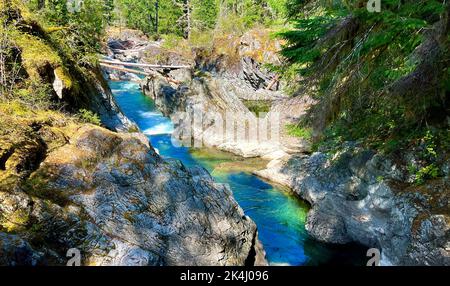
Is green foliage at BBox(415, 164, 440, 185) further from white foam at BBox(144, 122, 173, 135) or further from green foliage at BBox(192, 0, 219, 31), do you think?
green foliage at BBox(192, 0, 219, 31)

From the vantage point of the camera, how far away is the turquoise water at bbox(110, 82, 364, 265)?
9.70m

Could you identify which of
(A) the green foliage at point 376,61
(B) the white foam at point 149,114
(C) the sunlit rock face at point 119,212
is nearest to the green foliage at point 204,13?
(B) the white foam at point 149,114

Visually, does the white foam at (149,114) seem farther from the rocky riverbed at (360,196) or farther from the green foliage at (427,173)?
the green foliage at (427,173)

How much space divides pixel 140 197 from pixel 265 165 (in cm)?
973

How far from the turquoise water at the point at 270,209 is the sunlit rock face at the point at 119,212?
2.12 meters

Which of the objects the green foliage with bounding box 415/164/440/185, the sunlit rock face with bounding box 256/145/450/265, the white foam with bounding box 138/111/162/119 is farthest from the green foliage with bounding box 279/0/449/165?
the white foam with bounding box 138/111/162/119

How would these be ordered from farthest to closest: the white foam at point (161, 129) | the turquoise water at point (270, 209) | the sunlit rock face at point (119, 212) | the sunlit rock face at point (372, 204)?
the white foam at point (161, 129), the turquoise water at point (270, 209), the sunlit rock face at point (372, 204), the sunlit rock face at point (119, 212)

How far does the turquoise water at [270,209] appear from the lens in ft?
31.8

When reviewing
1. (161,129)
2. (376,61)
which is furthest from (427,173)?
(161,129)

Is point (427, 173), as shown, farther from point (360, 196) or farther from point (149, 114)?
point (149, 114)

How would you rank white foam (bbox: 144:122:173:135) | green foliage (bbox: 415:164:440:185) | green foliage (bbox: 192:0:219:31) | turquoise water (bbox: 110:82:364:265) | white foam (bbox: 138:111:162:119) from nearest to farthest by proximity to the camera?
1. green foliage (bbox: 415:164:440:185)
2. turquoise water (bbox: 110:82:364:265)
3. white foam (bbox: 144:122:173:135)
4. white foam (bbox: 138:111:162:119)
5. green foliage (bbox: 192:0:219:31)

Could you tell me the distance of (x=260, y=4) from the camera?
144 feet

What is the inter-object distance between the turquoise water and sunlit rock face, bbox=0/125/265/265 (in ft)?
6.96
